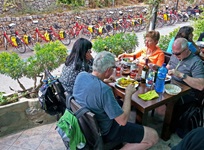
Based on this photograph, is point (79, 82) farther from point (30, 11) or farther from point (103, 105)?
point (30, 11)

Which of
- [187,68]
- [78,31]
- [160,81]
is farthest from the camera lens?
[78,31]

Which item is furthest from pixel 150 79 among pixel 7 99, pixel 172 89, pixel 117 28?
pixel 117 28

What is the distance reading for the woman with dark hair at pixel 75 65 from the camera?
91.4 inches

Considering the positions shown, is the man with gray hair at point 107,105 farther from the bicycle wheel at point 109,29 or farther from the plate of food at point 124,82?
the bicycle wheel at point 109,29

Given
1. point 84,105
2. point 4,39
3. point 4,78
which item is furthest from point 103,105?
point 4,39

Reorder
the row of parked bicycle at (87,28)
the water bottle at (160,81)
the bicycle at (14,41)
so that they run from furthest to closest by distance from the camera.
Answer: the row of parked bicycle at (87,28) → the bicycle at (14,41) → the water bottle at (160,81)

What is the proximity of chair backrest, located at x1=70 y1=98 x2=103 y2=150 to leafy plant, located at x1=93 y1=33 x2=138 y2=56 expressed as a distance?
6.36ft

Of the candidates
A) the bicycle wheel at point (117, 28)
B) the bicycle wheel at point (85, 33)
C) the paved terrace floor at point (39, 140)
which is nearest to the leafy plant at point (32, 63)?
the paved terrace floor at point (39, 140)

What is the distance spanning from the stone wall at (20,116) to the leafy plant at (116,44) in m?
1.50

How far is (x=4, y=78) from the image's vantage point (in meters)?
4.78

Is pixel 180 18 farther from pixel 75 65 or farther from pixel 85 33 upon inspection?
pixel 75 65

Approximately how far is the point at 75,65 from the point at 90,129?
2.72ft

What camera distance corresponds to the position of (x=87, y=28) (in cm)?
882

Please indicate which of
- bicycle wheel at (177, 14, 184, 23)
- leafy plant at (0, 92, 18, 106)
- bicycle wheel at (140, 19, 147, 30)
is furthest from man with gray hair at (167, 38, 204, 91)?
bicycle wheel at (177, 14, 184, 23)
